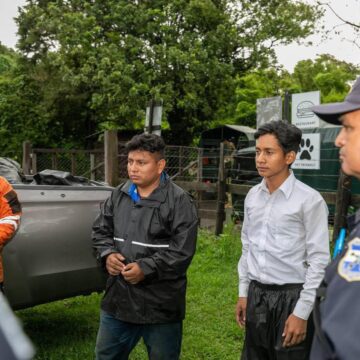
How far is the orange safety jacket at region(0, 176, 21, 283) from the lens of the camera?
3102 mm

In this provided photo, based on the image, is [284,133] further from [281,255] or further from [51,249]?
[51,249]

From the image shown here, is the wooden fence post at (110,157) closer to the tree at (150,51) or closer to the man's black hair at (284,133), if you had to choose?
the man's black hair at (284,133)

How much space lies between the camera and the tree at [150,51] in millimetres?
19328

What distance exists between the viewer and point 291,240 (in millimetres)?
2645

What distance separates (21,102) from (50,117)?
1.65 meters

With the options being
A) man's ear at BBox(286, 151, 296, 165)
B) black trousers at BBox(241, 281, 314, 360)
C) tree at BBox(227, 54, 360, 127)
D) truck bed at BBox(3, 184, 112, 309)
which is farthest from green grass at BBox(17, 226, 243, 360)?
tree at BBox(227, 54, 360, 127)

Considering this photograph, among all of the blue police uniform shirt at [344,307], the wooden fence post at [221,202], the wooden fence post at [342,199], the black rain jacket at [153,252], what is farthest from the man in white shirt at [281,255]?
the wooden fence post at [221,202]

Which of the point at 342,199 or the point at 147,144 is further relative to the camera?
the point at 342,199

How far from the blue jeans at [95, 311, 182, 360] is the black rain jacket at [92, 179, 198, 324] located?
0.22 feet

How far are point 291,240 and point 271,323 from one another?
1.49 ft

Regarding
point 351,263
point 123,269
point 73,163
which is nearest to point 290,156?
point 123,269

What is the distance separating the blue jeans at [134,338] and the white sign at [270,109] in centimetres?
405

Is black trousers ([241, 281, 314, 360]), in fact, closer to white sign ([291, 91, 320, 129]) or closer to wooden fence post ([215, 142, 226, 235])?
white sign ([291, 91, 320, 129])

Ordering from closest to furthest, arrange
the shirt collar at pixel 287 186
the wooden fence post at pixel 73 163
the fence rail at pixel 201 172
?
the shirt collar at pixel 287 186 < the fence rail at pixel 201 172 < the wooden fence post at pixel 73 163
